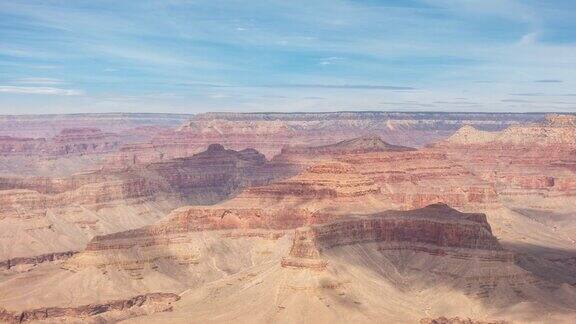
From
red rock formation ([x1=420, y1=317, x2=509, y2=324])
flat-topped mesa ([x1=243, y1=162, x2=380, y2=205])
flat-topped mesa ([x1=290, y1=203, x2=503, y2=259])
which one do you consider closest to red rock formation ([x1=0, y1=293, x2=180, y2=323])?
flat-topped mesa ([x1=290, y1=203, x2=503, y2=259])

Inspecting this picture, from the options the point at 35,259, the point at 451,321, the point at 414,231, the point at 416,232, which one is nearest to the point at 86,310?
the point at 414,231

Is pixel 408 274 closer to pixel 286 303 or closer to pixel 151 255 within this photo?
pixel 286 303

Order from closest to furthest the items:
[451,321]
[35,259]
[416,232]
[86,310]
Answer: [451,321]
[86,310]
[416,232]
[35,259]

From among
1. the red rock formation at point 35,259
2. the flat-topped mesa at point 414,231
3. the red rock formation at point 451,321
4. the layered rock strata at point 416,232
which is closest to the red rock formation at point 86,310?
the layered rock strata at point 416,232

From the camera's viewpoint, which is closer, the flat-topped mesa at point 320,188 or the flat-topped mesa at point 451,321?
the flat-topped mesa at point 451,321

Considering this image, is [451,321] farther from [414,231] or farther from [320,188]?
[320,188]

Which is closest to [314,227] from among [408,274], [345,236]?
[345,236]

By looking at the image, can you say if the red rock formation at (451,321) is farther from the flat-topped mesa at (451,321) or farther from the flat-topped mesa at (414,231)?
the flat-topped mesa at (414,231)
